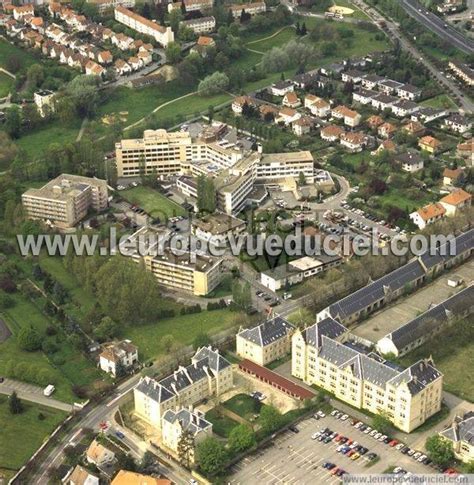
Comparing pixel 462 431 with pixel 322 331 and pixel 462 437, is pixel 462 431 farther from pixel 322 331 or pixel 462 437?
pixel 322 331

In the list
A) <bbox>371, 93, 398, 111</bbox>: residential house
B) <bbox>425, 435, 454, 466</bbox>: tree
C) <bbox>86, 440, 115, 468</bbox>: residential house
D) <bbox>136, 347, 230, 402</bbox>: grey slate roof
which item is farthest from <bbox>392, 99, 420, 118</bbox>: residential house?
<bbox>86, 440, 115, 468</bbox>: residential house

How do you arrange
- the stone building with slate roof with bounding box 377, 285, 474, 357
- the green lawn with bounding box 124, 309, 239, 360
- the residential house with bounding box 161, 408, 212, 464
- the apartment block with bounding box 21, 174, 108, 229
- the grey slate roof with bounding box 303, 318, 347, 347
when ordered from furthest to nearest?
the apartment block with bounding box 21, 174, 108, 229
the green lawn with bounding box 124, 309, 239, 360
the stone building with slate roof with bounding box 377, 285, 474, 357
the grey slate roof with bounding box 303, 318, 347, 347
the residential house with bounding box 161, 408, 212, 464

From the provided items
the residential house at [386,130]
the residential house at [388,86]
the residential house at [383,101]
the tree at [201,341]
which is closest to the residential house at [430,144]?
the residential house at [386,130]

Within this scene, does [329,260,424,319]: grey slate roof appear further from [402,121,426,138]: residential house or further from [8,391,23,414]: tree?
[402,121,426,138]: residential house

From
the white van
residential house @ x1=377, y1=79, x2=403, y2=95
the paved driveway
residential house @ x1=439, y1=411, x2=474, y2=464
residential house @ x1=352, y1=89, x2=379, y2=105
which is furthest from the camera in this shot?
residential house @ x1=377, y1=79, x2=403, y2=95

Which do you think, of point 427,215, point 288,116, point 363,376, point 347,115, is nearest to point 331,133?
point 347,115

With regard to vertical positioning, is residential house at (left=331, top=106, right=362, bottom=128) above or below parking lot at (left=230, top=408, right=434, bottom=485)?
below
